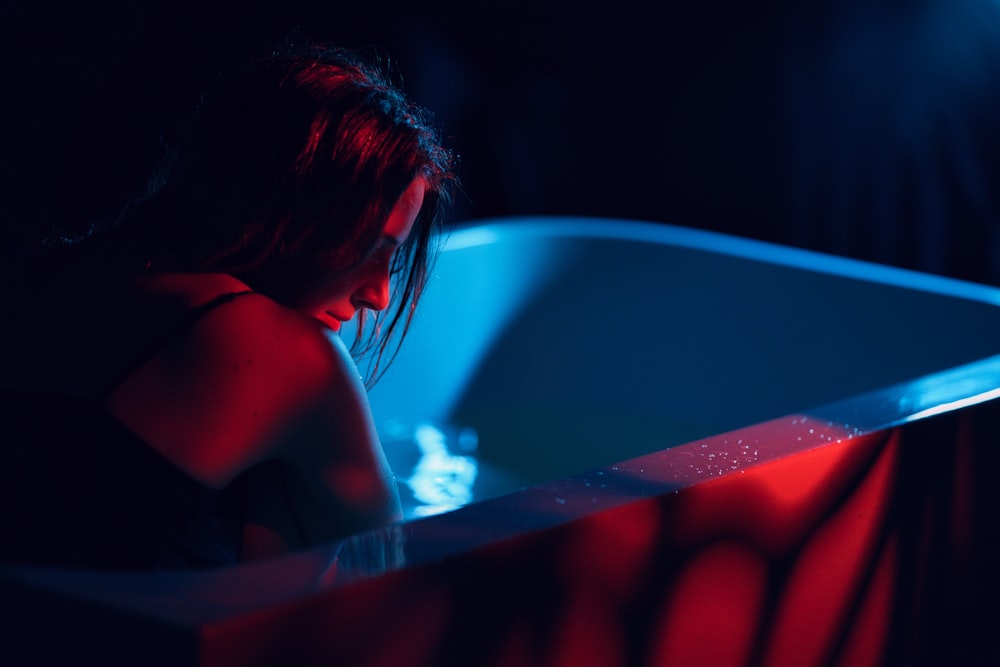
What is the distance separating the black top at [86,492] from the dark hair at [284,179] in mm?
134

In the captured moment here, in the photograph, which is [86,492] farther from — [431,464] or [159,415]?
[431,464]

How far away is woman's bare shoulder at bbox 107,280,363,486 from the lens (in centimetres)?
66

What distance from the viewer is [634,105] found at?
108 inches

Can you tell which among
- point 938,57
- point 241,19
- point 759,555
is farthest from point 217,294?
point 938,57

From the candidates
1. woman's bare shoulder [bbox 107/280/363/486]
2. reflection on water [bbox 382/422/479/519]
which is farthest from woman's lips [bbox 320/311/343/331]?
reflection on water [bbox 382/422/479/519]

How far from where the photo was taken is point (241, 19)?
1.95 m

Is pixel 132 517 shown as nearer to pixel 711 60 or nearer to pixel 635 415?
pixel 635 415

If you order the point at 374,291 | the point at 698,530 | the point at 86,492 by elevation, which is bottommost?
the point at 86,492

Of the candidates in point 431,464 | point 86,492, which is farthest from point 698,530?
point 431,464

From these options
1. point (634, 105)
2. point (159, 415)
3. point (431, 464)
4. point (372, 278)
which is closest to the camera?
point (159, 415)

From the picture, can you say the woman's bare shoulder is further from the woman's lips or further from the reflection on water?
the reflection on water

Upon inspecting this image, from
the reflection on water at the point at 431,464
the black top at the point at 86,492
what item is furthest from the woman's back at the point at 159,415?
the reflection on water at the point at 431,464

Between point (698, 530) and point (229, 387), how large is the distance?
1.07 feet

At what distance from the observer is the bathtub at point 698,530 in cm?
56
